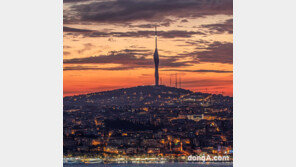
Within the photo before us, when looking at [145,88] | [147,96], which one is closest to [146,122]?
[147,96]

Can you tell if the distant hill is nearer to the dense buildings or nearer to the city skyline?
the dense buildings

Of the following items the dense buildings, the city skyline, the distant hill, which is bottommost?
the dense buildings

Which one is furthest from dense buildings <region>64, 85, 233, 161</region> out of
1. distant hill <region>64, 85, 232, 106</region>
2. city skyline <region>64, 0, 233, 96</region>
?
city skyline <region>64, 0, 233, 96</region>

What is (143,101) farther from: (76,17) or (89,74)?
(76,17)

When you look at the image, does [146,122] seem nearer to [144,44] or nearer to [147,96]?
[147,96]

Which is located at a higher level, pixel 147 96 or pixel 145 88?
pixel 145 88

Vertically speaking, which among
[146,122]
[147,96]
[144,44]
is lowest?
[146,122]

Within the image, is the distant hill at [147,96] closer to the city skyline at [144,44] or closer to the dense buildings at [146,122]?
the dense buildings at [146,122]

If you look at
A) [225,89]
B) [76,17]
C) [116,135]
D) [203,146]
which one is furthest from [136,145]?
[76,17]
